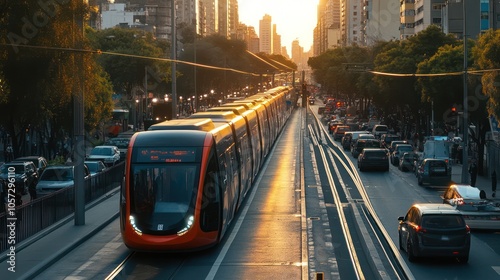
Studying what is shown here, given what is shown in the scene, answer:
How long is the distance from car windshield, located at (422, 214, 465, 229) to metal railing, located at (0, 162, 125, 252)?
874cm

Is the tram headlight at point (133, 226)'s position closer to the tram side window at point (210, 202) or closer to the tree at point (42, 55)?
the tram side window at point (210, 202)

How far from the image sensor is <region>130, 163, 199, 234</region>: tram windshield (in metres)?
20.7

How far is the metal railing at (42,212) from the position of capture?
22438 millimetres

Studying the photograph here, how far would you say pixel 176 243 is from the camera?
2069cm

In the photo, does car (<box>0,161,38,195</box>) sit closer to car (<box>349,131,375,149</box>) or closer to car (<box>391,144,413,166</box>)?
car (<box>391,144,413,166</box>)

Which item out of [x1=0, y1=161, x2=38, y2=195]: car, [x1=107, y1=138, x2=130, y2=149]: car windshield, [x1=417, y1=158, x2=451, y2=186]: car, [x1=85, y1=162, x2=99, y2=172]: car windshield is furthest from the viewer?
[x1=107, y1=138, x2=130, y2=149]: car windshield

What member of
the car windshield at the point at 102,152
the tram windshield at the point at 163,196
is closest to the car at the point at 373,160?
the car windshield at the point at 102,152

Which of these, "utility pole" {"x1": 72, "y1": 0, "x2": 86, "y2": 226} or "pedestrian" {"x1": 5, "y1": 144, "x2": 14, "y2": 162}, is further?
"pedestrian" {"x1": 5, "y1": 144, "x2": 14, "y2": 162}

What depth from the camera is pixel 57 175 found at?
3634 cm

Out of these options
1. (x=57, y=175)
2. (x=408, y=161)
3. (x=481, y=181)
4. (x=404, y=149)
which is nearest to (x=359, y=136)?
(x=404, y=149)

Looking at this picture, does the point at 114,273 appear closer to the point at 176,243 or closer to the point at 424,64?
the point at 176,243

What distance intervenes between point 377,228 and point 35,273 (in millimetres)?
11968

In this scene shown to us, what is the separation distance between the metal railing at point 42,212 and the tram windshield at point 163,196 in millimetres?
3754

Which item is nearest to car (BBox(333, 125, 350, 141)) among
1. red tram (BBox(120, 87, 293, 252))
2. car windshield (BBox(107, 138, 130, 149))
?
car windshield (BBox(107, 138, 130, 149))
